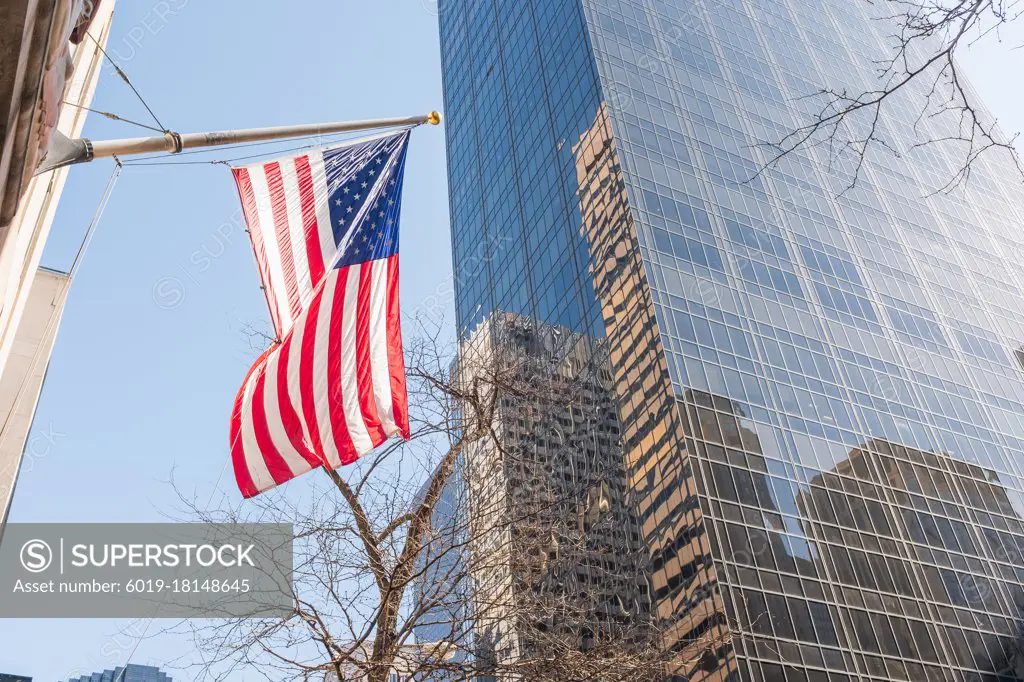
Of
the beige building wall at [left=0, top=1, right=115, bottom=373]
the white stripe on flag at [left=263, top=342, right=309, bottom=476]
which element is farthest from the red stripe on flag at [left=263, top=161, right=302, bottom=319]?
the beige building wall at [left=0, top=1, right=115, bottom=373]

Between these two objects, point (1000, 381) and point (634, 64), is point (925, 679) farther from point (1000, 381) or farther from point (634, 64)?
point (634, 64)

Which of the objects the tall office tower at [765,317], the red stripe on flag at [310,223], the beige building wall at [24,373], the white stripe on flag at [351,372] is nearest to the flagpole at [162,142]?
the red stripe on flag at [310,223]

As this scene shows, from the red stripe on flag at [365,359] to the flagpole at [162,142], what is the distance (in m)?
1.55

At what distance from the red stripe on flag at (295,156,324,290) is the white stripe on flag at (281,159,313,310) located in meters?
0.03

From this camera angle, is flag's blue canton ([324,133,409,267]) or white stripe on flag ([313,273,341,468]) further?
flag's blue canton ([324,133,409,267])

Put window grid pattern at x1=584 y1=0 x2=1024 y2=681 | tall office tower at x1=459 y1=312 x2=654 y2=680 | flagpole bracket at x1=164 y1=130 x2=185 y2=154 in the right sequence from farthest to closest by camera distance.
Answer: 1. window grid pattern at x1=584 y1=0 x2=1024 y2=681
2. tall office tower at x1=459 y1=312 x2=654 y2=680
3. flagpole bracket at x1=164 y1=130 x2=185 y2=154

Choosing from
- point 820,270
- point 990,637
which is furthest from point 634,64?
point 990,637

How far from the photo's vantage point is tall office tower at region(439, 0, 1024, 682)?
3030cm

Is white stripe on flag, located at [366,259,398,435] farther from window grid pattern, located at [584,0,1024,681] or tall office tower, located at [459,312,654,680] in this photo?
window grid pattern, located at [584,0,1024,681]

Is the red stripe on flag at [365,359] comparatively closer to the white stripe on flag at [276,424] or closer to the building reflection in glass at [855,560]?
the white stripe on flag at [276,424]

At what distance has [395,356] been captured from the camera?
841cm

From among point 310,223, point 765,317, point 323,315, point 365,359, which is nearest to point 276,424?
point 365,359

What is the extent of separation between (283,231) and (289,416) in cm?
212

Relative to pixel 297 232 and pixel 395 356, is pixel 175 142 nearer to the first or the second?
pixel 297 232
